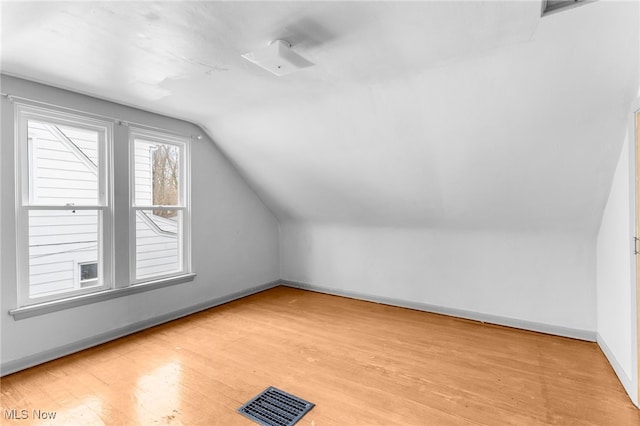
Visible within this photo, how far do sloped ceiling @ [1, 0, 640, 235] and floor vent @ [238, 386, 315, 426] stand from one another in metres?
2.35

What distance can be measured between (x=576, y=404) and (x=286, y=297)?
11.4 ft

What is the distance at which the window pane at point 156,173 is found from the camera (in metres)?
3.61

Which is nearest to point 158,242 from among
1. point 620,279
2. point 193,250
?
point 193,250

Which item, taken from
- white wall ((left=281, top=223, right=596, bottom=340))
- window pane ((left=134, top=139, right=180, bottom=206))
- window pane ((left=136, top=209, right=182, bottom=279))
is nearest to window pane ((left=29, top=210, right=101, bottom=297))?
window pane ((left=136, top=209, right=182, bottom=279))

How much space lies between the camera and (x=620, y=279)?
100 inches

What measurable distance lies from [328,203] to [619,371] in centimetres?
327

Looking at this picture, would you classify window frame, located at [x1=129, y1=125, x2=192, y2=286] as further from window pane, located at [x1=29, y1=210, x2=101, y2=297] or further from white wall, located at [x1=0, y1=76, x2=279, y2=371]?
window pane, located at [x1=29, y1=210, x2=101, y2=297]

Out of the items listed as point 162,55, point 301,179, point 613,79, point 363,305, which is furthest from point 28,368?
point 613,79

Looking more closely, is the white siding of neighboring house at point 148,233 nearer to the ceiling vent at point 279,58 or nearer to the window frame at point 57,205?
the window frame at point 57,205

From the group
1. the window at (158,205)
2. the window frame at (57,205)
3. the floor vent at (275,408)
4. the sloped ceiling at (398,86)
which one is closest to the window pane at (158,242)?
the window at (158,205)

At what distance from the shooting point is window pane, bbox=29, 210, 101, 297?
2799 mm

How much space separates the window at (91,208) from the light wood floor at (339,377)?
2.15 ft

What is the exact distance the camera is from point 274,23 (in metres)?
1.86

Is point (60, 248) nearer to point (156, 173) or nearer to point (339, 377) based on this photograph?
point (156, 173)
